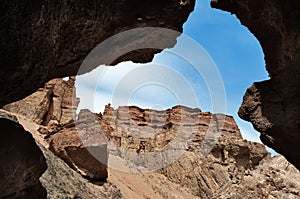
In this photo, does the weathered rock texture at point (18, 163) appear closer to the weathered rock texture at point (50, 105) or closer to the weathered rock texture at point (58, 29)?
the weathered rock texture at point (58, 29)

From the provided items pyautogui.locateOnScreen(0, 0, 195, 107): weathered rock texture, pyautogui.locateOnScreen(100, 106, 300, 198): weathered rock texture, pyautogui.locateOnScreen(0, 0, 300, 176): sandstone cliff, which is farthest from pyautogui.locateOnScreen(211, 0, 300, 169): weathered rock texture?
pyautogui.locateOnScreen(100, 106, 300, 198): weathered rock texture

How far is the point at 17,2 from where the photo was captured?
3.80m

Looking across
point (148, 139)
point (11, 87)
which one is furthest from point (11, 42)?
point (148, 139)

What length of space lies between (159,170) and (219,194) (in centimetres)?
3168

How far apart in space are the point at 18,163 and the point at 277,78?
392cm

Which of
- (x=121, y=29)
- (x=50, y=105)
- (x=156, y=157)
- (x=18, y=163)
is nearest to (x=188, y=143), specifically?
(x=156, y=157)

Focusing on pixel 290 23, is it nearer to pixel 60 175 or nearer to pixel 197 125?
pixel 60 175

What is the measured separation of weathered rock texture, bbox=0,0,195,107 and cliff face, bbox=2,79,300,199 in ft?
15.5

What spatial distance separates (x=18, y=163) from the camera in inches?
194

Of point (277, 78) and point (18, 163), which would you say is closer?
point (18, 163)

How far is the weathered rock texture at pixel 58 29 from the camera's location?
13.0 ft

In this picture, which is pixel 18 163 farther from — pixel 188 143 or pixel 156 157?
pixel 188 143

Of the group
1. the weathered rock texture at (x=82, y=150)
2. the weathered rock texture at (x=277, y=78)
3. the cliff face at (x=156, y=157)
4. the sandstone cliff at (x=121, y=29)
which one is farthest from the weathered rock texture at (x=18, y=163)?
the weathered rock texture at (x=82, y=150)

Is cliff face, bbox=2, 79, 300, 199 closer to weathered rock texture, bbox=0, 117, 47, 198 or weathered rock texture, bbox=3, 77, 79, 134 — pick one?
weathered rock texture, bbox=3, 77, 79, 134
